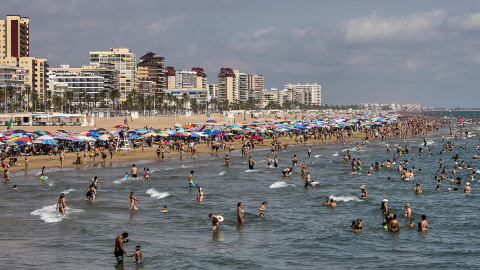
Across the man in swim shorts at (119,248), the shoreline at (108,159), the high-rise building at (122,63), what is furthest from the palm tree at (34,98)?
the man in swim shorts at (119,248)

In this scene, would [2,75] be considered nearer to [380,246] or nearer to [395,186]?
[395,186]

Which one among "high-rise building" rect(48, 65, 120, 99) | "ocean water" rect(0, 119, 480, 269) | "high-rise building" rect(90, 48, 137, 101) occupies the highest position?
"high-rise building" rect(90, 48, 137, 101)

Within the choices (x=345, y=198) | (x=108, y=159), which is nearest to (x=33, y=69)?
(x=108, y=159)

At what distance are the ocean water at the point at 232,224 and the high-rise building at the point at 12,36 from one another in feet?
402

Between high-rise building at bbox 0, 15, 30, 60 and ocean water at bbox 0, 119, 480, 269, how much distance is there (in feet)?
402

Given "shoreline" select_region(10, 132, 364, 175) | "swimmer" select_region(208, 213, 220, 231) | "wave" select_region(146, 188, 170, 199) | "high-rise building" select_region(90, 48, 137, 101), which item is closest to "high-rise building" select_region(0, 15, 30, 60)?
"high-rise building" select_region(90, 48, 137, 101)

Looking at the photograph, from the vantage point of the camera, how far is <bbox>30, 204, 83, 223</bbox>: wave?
22628 mm

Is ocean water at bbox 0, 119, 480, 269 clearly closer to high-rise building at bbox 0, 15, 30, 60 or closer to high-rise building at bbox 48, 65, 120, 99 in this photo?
high-rise building at bbox 0, 15, 30, 60

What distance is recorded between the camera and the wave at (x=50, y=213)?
22.6 m

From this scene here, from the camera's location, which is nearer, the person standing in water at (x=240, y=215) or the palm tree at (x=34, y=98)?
the person standing in water at (x=240, y=215)

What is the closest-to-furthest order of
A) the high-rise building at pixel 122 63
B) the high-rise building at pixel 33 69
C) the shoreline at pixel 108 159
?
the shoreline at pixel 108 159 → the high-rise building at pixel 33 69 → the high-rise building at pixel 122 63

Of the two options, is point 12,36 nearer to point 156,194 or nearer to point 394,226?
point 156,194

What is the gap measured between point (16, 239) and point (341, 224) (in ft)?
43.6

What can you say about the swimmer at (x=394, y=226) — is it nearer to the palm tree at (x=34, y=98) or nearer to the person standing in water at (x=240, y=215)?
the person standing in water at (x=240, y=215)
